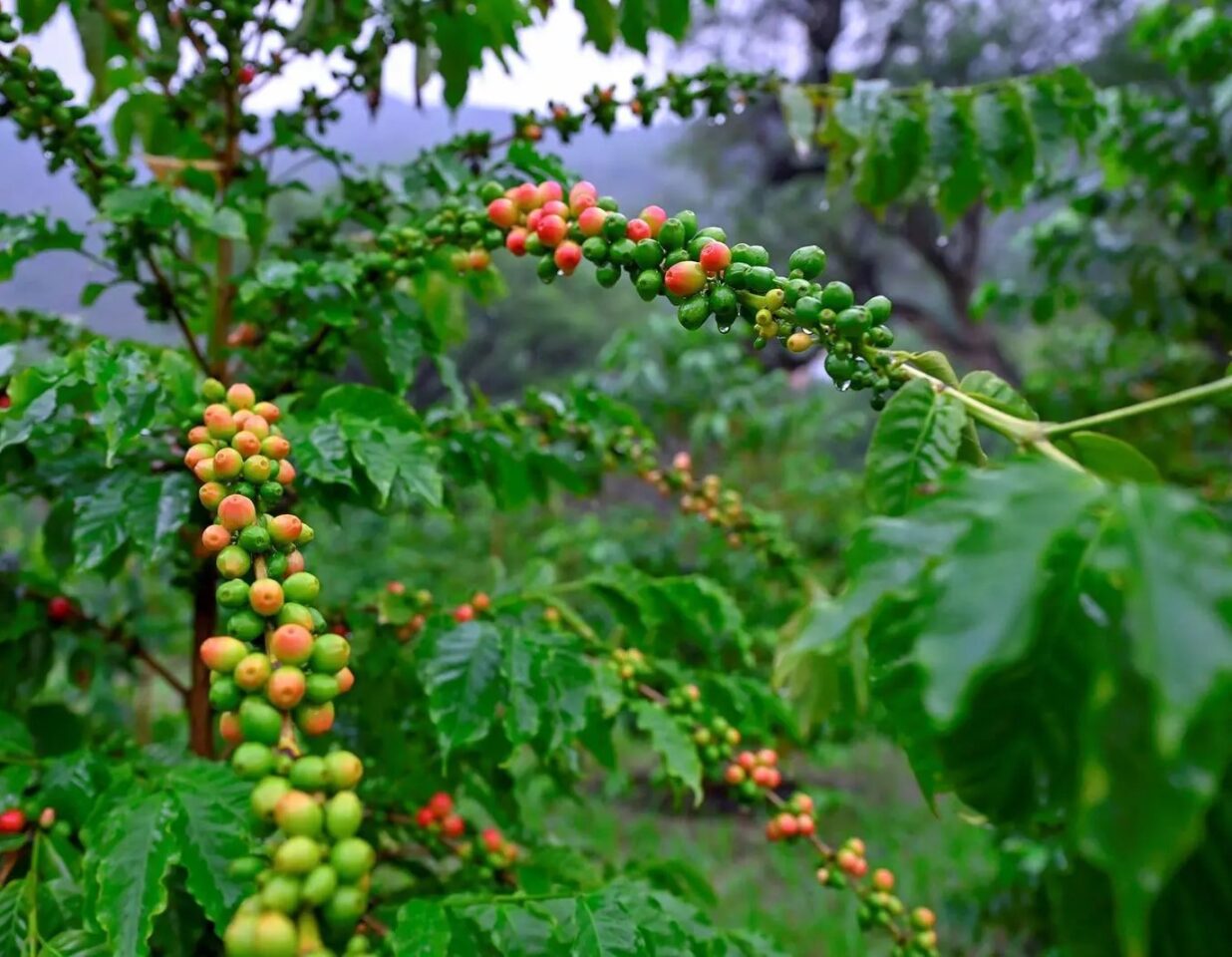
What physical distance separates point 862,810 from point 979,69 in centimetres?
977

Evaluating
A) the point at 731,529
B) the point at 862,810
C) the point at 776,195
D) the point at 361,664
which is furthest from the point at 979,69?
the point at 361,664

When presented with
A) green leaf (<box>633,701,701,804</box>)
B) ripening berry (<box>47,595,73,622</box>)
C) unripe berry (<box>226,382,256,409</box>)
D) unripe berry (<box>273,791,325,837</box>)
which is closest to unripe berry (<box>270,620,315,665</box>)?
unripe berry (<box>273,791,325,837</box>)

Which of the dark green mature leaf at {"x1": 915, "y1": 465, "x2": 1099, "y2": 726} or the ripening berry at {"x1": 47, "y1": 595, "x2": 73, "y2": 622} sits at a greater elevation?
the ripening berry at {"x1": 47, "y1": 595, "x2": 73, "y2": 622}

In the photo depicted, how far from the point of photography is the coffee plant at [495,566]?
17.8 inches

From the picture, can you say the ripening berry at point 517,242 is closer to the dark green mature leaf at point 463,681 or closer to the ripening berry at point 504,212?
the ripening berry at point 504,212

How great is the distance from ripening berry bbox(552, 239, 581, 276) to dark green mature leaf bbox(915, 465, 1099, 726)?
50cm

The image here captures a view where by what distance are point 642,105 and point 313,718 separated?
135 cm

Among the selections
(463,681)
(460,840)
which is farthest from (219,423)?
(460,840)

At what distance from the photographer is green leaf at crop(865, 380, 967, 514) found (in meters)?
0.66

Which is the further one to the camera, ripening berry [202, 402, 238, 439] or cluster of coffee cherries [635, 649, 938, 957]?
cluster of coffee cherries [635, 649, 938, 957]

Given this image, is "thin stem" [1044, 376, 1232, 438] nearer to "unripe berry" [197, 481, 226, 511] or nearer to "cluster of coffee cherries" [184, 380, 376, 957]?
"cluster of coffee cherries" [184, 380, 376, 957]

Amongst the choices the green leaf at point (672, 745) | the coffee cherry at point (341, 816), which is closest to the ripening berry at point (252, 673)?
the coffee cherry at point (341, 816)

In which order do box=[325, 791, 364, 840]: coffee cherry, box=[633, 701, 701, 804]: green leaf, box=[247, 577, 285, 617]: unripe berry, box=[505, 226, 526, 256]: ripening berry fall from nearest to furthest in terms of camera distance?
box=[325, 791, 364, 840]: coffee cherry < box=[247, 577, 285, 617]: unripe berry < box=[505, 226, 526, 256]: ripening berry < box=[633, 701, 701, 804]: green leaf

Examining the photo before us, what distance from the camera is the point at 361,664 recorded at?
1435 mm
